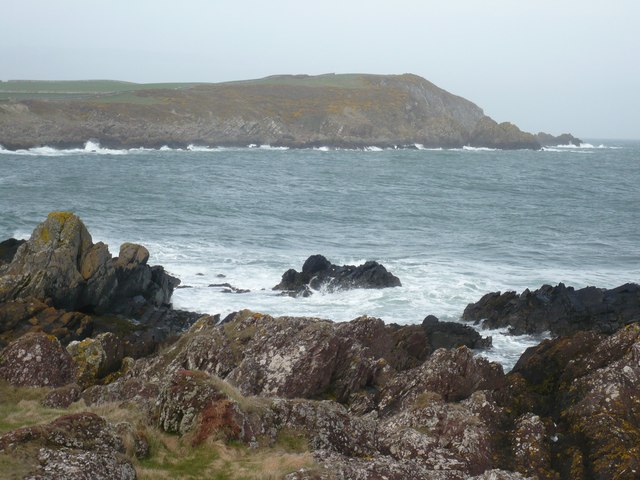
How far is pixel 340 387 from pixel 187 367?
13.5ft

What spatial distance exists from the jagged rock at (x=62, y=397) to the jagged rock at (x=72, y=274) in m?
12.0

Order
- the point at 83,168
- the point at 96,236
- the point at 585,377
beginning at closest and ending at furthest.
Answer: the point at 585,377
the point at 96,236
the point at 83,168

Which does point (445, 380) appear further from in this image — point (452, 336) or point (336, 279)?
point (336, 279)

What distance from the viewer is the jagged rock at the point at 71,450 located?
31.2 ft

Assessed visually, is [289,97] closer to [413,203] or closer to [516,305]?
[413,203]

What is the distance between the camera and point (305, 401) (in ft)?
46.6

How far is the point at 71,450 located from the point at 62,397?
745 cm

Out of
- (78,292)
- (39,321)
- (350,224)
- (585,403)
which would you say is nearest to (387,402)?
(585,403)

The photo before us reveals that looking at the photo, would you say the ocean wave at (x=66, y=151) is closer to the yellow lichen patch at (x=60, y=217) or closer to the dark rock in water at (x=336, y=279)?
the dark rock in water at (x=336, y=279)

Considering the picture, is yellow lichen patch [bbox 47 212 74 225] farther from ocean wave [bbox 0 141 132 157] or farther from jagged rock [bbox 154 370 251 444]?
ocean wave [bbox 0 141 132 157]

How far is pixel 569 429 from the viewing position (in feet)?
47.0

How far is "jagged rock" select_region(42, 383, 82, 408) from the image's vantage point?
16.7 m

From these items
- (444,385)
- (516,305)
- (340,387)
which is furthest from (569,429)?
(516,305)

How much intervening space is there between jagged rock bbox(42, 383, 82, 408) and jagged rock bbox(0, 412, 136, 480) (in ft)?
20.8
